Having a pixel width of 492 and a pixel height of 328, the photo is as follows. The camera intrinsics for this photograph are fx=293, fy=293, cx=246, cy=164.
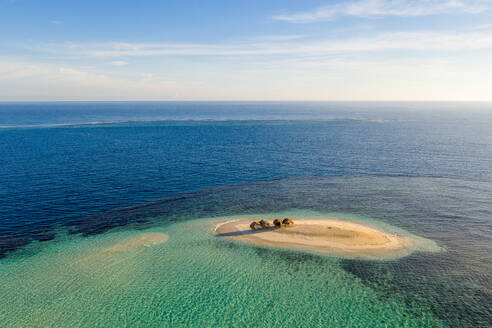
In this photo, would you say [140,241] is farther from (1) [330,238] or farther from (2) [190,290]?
(1) [330,238]

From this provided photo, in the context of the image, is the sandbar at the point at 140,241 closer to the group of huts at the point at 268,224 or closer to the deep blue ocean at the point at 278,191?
the deep blue ocean at the point at 278,191

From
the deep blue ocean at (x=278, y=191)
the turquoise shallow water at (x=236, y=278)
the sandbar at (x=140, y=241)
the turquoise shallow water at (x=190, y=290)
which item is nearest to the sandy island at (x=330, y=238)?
the turquoise shallow water at (x=236, y=278)

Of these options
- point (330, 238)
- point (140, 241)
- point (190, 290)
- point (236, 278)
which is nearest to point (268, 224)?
point (330, 238)

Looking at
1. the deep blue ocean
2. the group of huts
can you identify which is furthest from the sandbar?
the group of huts

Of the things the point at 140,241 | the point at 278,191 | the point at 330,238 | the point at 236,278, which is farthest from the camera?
the point at 278,191

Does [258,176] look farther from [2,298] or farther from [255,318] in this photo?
[2,298]

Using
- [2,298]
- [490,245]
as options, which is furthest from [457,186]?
[2,298]

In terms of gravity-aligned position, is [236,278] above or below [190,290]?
below

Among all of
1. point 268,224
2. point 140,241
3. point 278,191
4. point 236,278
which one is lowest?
point 278,191
